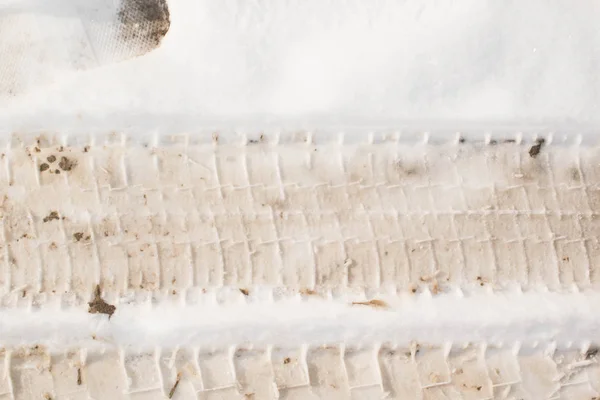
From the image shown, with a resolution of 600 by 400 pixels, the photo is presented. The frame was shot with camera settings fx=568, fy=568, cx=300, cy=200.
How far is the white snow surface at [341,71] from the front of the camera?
1.69 meters

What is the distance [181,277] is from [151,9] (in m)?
0.87

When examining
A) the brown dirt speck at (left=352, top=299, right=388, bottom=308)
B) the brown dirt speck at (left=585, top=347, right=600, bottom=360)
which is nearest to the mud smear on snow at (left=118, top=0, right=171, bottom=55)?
the brown dirt speck at (left=352, top=299, right=388, bottom=308)

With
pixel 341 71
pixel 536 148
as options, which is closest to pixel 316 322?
pixel 341 71

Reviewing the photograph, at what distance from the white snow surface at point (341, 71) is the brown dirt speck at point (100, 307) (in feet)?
→ 1.68

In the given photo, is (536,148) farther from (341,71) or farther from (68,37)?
(68,37)

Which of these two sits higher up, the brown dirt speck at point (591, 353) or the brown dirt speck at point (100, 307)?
the brown dirt speck at point (100, 307)

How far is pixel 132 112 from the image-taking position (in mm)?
1679

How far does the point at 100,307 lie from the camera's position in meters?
1.63

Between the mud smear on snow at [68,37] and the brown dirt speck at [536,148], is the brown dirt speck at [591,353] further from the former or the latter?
the mud smear on snow at [68,37]

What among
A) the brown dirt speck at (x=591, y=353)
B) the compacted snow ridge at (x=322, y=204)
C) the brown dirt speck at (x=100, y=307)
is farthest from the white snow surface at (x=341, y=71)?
the brown dirt speck at (x=591, y=353)

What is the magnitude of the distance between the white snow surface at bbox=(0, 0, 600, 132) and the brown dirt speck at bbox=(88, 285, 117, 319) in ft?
1.68

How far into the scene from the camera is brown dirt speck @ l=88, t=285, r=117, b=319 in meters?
1.62

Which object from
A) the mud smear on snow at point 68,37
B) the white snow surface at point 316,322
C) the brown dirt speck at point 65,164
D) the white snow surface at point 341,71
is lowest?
the white snow surface at point 316,322

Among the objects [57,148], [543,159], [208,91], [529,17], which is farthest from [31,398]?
[529,17]
